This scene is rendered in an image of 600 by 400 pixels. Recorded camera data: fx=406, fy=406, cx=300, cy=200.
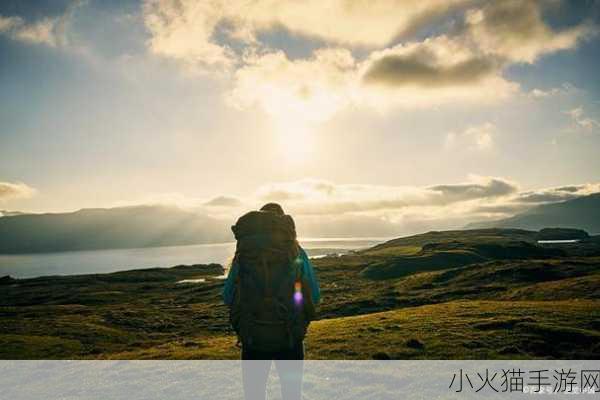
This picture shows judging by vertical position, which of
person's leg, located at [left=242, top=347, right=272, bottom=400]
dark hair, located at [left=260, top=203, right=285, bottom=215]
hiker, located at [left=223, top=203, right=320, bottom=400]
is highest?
dark hair, located at [left=260, top=203, right=285, bottom=215]

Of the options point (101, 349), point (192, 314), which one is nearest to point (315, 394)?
point (101, 349)

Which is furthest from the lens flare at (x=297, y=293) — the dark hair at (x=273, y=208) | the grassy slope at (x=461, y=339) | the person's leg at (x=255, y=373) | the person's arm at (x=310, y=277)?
the grassy slope at (x=461, y=339)

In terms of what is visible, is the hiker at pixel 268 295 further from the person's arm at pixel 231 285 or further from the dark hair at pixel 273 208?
the dark hair at pixel 273 208

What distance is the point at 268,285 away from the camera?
9008 mm

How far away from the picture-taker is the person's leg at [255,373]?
881 cm

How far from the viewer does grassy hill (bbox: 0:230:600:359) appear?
20.8m

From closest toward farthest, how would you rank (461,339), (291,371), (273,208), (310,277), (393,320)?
(291,371), (310,277), (273,208), (461,339), (393,320)

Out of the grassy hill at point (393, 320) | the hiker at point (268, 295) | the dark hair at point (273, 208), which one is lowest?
the grassy hill at point (393, 320)

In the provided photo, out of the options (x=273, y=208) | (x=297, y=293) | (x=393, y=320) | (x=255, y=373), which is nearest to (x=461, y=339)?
(x=393, y=320)

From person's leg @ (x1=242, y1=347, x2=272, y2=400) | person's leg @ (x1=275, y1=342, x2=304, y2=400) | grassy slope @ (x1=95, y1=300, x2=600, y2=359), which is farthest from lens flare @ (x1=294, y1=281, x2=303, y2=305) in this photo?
grassy slope @ (x1=95, y1=300, x2=600, y2=359)

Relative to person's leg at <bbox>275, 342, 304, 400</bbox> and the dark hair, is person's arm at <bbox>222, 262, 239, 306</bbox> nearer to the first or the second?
the dark hair

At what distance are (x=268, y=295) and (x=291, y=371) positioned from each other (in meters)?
1.65

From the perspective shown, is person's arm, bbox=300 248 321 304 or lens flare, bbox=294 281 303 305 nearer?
lens flare, bbox=294 281 303 305

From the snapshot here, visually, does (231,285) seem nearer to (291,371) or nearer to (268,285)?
(268,285)
